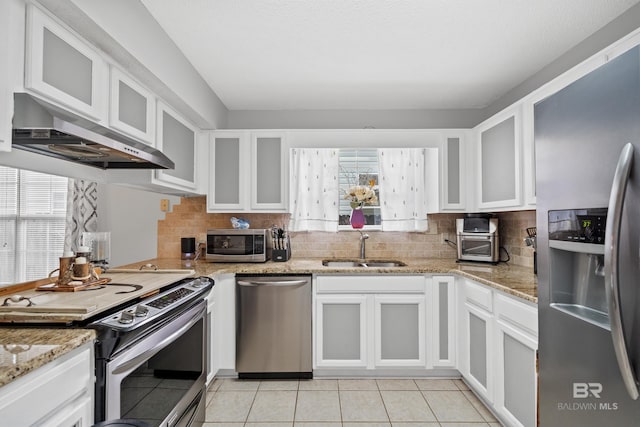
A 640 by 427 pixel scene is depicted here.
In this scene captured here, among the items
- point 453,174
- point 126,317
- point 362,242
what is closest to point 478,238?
point 453,174

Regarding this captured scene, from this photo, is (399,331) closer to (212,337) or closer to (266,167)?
(212,337)

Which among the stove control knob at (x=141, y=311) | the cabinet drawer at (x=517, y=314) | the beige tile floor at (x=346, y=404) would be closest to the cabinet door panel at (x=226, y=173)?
the beige tile floor at (x=346, y=404)

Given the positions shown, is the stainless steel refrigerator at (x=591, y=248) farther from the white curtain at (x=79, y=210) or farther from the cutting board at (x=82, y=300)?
the white curtain at (x=79, y=210)

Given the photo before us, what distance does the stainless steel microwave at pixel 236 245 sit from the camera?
2.96 m

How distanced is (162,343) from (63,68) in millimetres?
1237

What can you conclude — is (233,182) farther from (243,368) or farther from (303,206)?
(243,368)

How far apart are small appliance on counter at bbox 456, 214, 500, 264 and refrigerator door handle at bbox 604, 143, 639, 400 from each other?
203 centimetres

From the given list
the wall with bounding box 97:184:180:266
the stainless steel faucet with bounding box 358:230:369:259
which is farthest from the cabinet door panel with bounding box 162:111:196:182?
the stainless steel faucet with bounding box 358:230:369:259

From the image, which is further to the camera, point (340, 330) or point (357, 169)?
point (357, 169)

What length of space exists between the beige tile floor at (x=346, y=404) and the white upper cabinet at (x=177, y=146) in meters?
1.60

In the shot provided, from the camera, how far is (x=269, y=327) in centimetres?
268

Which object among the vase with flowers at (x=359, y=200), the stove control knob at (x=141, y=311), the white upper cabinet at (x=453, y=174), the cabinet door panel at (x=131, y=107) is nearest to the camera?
the stove control knob at (x=141, y=311)

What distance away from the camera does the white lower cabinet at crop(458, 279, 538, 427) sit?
1.76m
